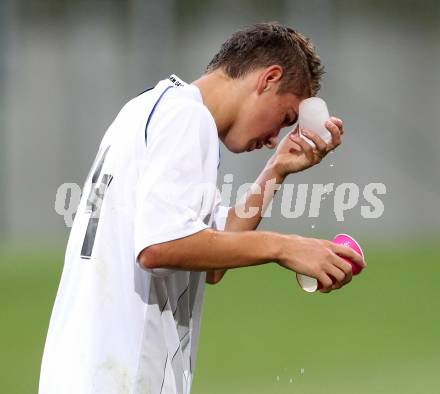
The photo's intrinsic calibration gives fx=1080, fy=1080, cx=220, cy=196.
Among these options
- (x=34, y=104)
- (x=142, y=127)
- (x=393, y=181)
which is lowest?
(x=393, y=181)

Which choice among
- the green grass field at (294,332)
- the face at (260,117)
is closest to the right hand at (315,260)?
the face at (260,117)

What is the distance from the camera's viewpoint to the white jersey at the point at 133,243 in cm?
295

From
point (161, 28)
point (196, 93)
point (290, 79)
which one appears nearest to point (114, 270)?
point (196, 93)

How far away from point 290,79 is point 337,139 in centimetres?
32

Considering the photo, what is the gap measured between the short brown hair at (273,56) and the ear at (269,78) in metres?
0.03

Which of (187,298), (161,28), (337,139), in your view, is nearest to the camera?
(187,298)

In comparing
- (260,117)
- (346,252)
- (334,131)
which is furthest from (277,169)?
(346,252)

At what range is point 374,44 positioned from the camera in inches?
680

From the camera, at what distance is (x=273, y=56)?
11.5 ft

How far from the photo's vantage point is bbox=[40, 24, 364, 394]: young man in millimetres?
2953

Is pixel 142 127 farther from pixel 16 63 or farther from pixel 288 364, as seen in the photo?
pixel 16 63

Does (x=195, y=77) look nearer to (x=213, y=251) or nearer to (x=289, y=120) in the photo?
(x=289, y=120)

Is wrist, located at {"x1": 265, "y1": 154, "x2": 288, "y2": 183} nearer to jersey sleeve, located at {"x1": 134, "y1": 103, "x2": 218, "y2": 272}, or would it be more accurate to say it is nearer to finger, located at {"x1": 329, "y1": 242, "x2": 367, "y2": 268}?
finger, located at {"x1": 329, "y1": 242, "x2": 367, "y2": 268}

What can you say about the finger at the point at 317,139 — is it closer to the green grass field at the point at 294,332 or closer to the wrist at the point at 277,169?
the wrist at the point at 277,169
